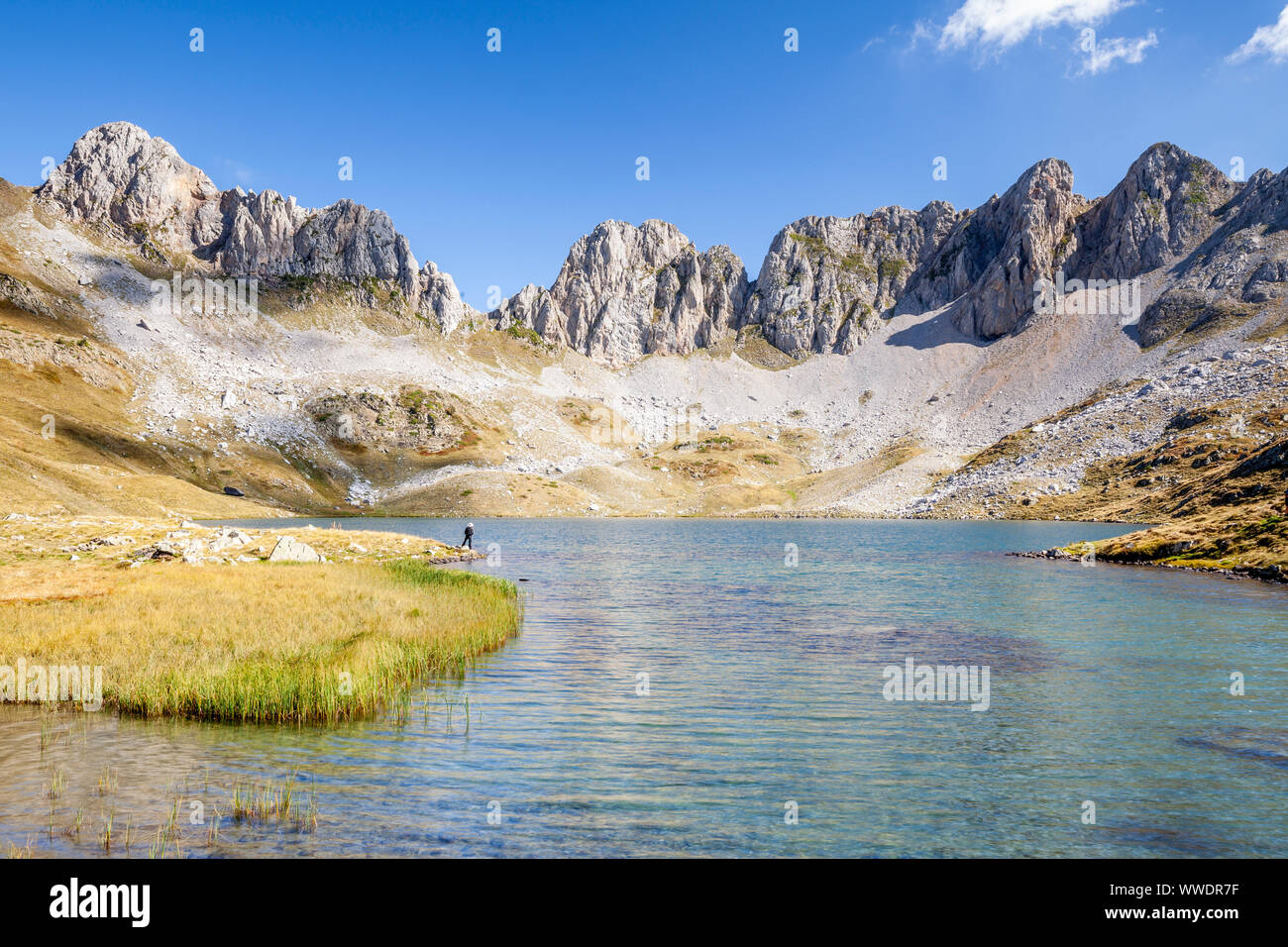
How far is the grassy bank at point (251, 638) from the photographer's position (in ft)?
67.9

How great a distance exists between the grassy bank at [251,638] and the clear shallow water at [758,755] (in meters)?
1.22

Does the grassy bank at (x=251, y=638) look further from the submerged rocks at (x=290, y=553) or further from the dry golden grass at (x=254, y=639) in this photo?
the submerged rocks at (x=290, y=553)

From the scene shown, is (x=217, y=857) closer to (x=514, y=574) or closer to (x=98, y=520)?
(x=514, y=574)

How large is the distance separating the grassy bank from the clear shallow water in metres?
1.22

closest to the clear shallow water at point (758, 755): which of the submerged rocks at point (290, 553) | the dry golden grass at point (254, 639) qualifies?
the dry golden grass at point (254, 639)

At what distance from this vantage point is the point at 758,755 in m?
18.0

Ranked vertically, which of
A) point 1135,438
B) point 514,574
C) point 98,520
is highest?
point 1135,438

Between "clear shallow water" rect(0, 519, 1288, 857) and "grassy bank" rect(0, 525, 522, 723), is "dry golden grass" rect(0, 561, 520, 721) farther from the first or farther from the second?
"clear shallow water" rect(0, 519, 1288, 857)

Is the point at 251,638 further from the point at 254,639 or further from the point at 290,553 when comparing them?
the point at 290,553

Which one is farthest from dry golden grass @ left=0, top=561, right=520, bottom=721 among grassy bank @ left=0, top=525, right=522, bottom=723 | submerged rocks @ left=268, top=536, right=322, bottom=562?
submerged rocks @ left=268, top=536, right=322, bottom=562

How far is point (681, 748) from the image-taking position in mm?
18328

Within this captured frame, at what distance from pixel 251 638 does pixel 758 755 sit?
58.2ft
